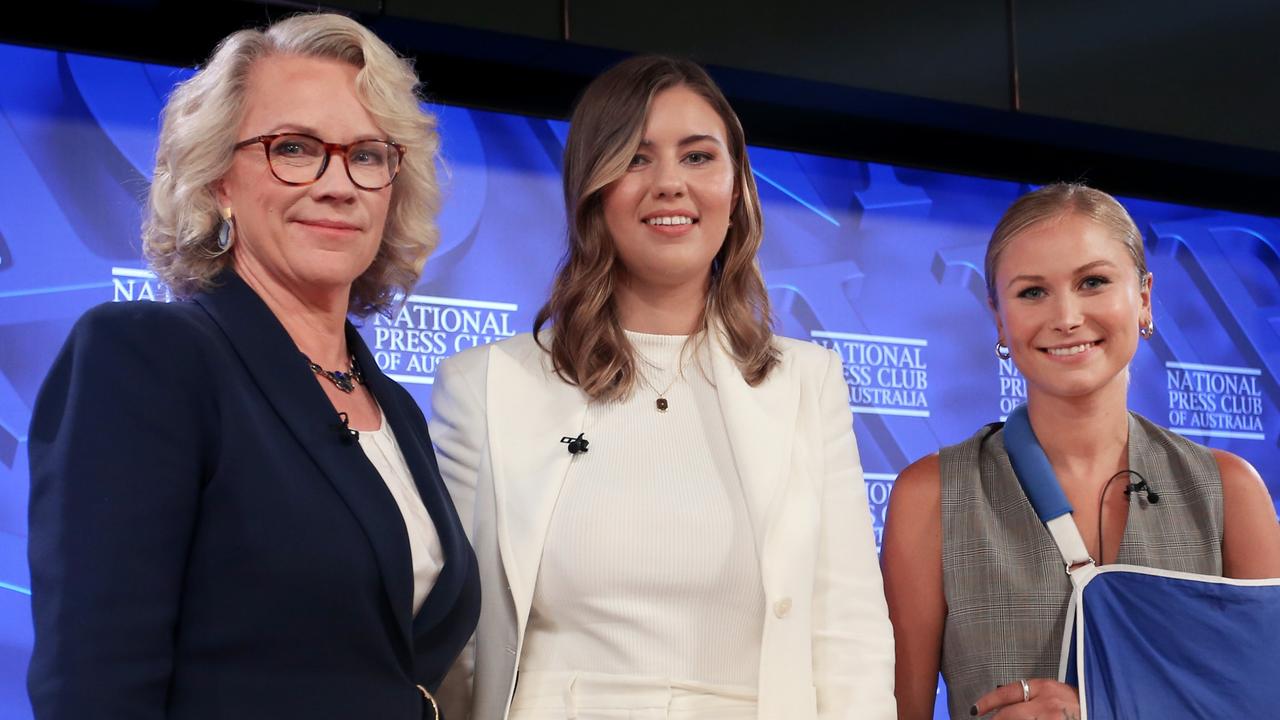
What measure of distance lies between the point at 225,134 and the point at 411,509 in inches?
23.2

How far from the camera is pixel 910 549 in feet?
8.84

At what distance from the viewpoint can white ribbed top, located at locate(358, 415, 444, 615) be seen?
1.92 metres

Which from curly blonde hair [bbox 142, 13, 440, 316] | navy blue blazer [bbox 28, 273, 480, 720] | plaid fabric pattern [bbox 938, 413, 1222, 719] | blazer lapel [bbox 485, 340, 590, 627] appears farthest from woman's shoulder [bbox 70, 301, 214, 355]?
plaid fabric pattern [bbox 938, 413, 1222, 719]

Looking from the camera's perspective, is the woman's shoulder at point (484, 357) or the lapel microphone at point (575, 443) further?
the woman's shoulder at point (484, 357)

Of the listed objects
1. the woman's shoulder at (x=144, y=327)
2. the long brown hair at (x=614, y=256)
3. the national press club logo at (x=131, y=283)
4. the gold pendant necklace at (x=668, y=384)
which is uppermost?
the national press club logo at (x=131, y=283)

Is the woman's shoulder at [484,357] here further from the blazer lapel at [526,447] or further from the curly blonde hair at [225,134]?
the curly blonde hair at [225,134]

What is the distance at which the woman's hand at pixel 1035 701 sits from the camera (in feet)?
8.00

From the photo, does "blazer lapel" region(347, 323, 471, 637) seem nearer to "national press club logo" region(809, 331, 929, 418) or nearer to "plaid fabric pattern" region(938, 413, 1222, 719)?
"plaid fabric pattern" region(938, 413, 1222, 719)

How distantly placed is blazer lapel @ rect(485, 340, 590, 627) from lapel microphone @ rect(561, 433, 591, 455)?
1 cm

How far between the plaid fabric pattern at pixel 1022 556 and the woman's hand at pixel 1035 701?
51mm

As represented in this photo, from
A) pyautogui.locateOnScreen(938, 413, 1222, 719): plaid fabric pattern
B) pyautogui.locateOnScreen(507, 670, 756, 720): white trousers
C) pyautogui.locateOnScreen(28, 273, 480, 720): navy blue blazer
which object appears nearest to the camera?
pyautogui.locateOnScreen(28, 273, 480, 720): navy blue blazer

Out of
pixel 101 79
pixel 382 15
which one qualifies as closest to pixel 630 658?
pixel 382 15

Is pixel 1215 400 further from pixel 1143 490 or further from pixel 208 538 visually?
pixel 208 538

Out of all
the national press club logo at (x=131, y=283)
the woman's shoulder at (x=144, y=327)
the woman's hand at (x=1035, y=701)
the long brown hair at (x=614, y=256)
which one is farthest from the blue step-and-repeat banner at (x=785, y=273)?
the woman's hand at (x=1035, y=701)
